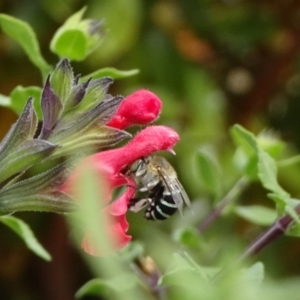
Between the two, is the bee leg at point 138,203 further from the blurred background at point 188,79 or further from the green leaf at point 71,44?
the blurred background at point 188,79

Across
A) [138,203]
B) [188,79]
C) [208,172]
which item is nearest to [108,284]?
[138,203]

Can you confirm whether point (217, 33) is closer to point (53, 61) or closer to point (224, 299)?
point (53, 61)

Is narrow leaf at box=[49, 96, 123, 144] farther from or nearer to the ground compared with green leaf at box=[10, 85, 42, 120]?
nearer to the ground

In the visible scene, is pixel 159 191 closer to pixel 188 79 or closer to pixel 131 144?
pixel 131 144

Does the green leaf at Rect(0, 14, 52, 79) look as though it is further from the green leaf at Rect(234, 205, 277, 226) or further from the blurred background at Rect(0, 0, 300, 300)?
the blurred background at Rect(0, 0, 300, 300)

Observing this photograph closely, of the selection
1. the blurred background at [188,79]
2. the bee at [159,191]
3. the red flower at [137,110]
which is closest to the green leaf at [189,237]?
the bee at [159,191]

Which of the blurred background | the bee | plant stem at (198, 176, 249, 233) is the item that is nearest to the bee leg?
the bee

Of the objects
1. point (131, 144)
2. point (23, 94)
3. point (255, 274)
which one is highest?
point (23, 94)
